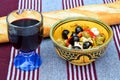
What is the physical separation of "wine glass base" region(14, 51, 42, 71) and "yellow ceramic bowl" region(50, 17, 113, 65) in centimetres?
6

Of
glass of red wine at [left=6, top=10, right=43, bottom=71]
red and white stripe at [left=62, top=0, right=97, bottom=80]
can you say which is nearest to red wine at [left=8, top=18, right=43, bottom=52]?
glass of red wine at [left=6, top=10, right=43, bottom=71]

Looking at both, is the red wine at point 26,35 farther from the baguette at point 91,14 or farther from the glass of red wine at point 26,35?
the baguette at point 91,14

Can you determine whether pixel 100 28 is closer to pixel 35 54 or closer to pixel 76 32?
pixel 76 32

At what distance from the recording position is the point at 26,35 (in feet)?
1.98

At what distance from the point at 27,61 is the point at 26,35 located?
0.31 ft

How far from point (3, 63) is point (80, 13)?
0.26 meters

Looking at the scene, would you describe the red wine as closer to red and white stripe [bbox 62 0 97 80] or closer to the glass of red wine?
the glass of red wine

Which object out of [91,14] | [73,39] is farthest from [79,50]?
[91,14]

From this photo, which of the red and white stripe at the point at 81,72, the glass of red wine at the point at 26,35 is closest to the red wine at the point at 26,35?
the glass of red wine at the point at 26,35

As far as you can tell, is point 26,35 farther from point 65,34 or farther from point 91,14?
point 91,14

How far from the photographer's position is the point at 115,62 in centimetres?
68

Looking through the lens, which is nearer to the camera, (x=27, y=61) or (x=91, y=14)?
(x=27, y=61)

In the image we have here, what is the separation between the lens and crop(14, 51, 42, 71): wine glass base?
661 mm

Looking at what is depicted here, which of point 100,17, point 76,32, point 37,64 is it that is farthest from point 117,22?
point 37,64
